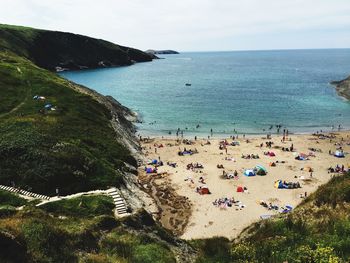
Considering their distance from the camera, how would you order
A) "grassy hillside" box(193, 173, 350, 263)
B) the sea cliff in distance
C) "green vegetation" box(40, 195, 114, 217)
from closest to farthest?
"grassy hillside" box(193, 173, 350, 263)
the sea cliff in distance
"green vegetation" box(40, 195, 114, 217)

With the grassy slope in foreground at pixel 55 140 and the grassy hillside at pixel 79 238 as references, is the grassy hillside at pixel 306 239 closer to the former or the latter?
the grassy hillside at pixel 79 238

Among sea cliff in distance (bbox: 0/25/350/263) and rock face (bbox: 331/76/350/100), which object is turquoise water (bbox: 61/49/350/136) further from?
sea cliff in distance (bbox: 0/25/350/263)

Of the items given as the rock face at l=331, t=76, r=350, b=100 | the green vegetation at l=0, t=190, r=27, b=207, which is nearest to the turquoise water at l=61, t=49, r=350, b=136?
the rock face at l=331, t=76, r=350, b=100

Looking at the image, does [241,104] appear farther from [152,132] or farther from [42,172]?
[42,172]

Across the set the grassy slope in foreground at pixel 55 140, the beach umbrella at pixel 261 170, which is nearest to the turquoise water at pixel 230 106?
the grassy slope in foreground at pixel 55 140

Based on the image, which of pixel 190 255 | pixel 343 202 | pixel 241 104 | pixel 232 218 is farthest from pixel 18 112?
pixel 241 104

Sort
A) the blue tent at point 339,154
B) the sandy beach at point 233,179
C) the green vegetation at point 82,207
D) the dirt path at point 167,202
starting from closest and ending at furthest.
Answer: the green vegetation at point 82,207, the dirt path at point 167,202, the sandy beach at point 233,179, the blue tent at point 339,154

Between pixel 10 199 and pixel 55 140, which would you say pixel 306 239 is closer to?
pixel 10 199
